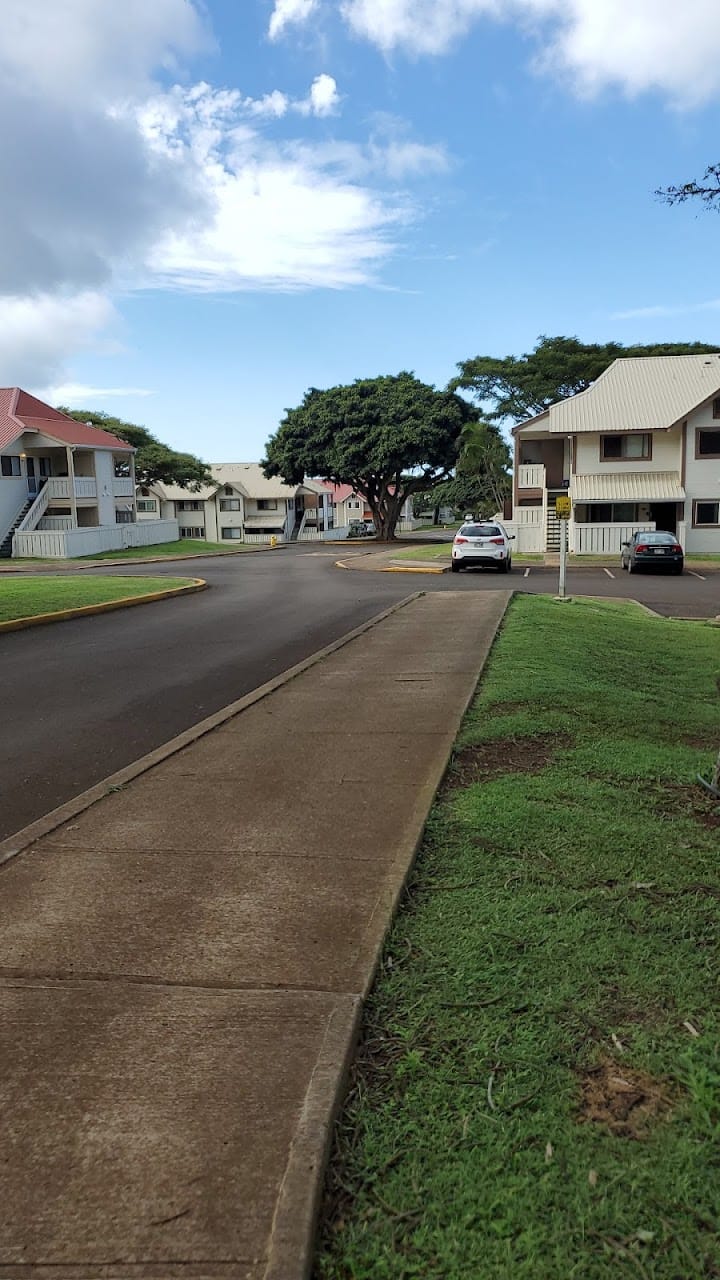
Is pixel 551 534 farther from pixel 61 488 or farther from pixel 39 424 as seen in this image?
pixel 39 424

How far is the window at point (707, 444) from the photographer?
40688mm

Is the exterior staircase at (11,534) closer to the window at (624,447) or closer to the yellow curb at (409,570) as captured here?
the yellow curb at (409,570)

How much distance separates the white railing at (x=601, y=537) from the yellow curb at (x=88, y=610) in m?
21.6

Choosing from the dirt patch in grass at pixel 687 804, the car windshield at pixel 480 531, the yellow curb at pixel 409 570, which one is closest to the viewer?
the dirt patch in grass at pixel 687 804

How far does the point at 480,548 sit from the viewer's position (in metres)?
29.9

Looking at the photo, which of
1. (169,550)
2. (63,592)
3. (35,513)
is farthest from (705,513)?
(35,513)

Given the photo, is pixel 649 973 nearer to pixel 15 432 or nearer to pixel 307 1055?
pixel 307 1055

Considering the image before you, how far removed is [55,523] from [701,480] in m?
32.3

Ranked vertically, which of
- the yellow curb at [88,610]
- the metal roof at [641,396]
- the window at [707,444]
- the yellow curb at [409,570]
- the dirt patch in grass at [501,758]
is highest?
the metal roof at [641,396]

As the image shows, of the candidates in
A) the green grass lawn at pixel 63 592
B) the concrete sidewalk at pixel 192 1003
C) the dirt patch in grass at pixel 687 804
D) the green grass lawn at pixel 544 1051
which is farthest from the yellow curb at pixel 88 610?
the dirt patch in grass at pixel 687 804

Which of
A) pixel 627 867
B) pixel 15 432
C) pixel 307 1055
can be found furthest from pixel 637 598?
pixel 15 432

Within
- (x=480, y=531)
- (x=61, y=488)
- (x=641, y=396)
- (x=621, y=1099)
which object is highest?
(x=641, y=396)

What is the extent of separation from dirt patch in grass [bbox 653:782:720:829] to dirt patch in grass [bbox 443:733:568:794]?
822 millimetres

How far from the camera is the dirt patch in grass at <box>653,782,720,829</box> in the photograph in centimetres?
545
